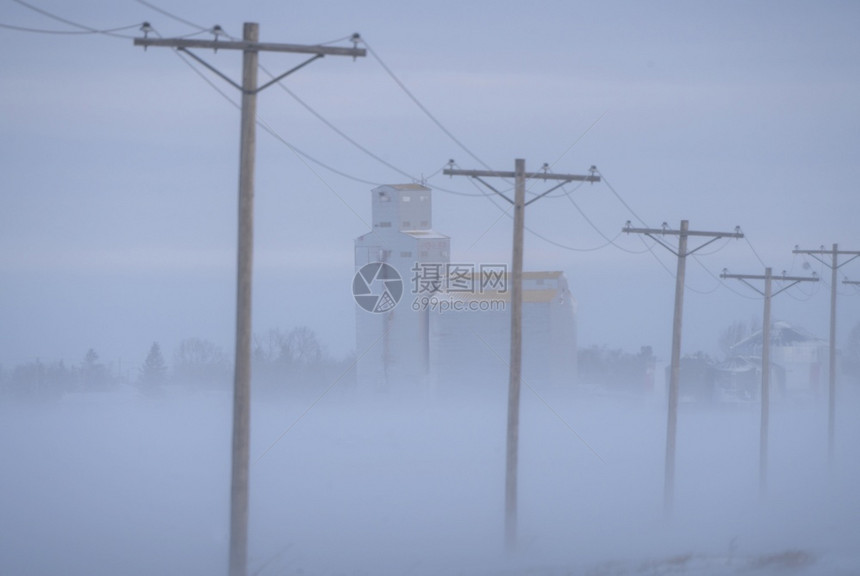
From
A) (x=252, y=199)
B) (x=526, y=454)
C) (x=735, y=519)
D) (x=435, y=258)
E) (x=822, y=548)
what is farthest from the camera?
(x=526, y=454)

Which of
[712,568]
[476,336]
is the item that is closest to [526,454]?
[476,336]

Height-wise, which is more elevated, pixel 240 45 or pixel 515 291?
pixel 240 45

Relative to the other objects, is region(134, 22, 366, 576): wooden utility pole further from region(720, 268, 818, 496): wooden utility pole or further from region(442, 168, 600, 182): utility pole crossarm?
region(720, 268, 818, 496): wooden utility pole

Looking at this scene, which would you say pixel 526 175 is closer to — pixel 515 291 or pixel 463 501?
pixel 515 291

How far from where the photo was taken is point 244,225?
15039mm

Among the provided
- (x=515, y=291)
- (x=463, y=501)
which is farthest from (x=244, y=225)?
(x=463, y=501)

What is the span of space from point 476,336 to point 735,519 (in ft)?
67.8

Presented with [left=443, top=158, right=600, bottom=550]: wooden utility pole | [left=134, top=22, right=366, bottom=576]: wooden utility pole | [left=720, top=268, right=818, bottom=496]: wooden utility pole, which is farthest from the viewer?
[left=720, top=268, right=818, bottom=496]: wooden utility pole

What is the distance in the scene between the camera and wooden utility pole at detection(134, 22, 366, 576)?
14953 mm

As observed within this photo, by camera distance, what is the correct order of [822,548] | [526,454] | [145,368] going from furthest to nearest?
[145,368] < [526,454] < [822,548]

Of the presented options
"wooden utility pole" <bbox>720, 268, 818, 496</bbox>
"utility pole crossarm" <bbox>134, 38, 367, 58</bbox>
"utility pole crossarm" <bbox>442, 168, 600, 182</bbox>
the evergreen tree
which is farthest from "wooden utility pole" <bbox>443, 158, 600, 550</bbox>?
the evergreen tree

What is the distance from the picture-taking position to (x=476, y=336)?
5169 centimetres

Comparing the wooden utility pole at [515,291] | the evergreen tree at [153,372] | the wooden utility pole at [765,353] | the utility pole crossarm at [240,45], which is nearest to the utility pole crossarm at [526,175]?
the wooden utility pole at [515,291]

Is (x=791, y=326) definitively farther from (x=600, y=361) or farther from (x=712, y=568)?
(x=712, y=568)
